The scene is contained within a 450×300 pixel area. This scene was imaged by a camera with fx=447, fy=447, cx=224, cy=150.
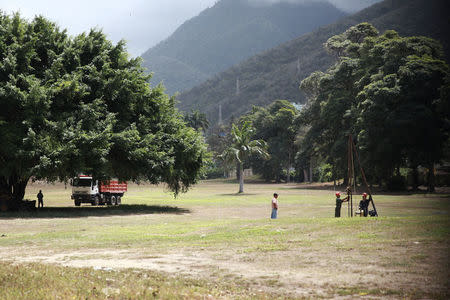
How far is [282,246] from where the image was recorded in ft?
49.8

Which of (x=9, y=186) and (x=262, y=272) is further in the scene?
(x=9, y=186)

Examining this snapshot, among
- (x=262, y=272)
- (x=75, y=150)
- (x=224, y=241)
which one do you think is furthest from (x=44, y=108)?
(x=262, y=272)

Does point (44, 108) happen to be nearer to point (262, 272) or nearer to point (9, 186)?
point (9, 186)

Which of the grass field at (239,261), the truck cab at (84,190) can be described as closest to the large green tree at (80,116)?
the truck cab at (84,190)

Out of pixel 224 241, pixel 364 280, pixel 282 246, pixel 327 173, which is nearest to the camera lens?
pixel 364 280

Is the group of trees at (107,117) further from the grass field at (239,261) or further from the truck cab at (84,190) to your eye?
the grass field at (239,261)

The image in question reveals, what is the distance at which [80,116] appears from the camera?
33.4 metres

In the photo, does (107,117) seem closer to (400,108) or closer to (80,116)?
(80,116)

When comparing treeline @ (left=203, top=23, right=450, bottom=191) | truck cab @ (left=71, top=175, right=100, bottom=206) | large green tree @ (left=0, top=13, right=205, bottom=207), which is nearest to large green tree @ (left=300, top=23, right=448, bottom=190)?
treeline @ (left=203, top=23, right=450, bottom=191)

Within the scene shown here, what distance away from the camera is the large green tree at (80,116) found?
31.1 m

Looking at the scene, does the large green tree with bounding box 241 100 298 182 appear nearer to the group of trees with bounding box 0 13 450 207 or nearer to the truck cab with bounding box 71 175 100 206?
the group of trees with bounding box 0 13 450 207

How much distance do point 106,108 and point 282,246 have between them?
24935mm

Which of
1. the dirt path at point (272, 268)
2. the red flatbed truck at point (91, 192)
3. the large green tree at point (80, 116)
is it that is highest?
the large green tree at point (80, 116)

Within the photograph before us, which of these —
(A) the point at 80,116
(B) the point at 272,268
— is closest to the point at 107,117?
(A) the point at 80,116
